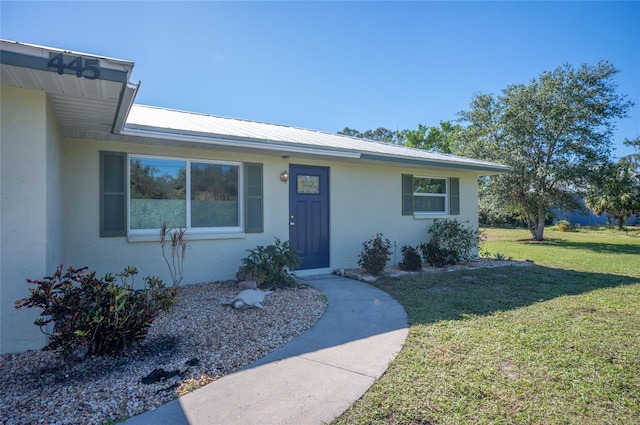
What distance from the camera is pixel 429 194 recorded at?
1035 cm

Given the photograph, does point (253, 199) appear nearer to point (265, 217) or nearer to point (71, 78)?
point (265, 217)

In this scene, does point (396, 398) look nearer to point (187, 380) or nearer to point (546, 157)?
point (187, 380)

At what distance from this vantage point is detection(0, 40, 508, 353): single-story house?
361 centimetres

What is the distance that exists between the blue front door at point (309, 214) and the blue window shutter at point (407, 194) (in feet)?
7.98

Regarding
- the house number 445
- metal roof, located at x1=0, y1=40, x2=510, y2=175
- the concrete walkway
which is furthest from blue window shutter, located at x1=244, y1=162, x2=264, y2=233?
the house number 445

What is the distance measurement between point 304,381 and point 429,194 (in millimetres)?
8271

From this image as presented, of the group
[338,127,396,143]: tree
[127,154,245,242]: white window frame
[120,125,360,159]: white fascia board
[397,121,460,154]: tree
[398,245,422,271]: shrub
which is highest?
[338,127,396,143]: tree

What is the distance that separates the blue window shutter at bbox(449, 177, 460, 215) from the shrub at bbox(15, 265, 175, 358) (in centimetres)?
909

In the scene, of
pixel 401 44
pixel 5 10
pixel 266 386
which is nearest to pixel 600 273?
pixel 401 44

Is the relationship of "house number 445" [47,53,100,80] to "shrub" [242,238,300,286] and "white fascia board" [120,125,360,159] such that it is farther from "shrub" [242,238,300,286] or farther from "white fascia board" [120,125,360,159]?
"shrub" [242,238,300,286]

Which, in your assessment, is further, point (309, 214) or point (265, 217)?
point (309, 214)

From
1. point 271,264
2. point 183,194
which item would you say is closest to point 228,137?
point 183,194

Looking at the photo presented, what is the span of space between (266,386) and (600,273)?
30.8 feet

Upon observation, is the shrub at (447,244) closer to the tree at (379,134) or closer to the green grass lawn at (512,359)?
the green grass lawn at (512,359)
